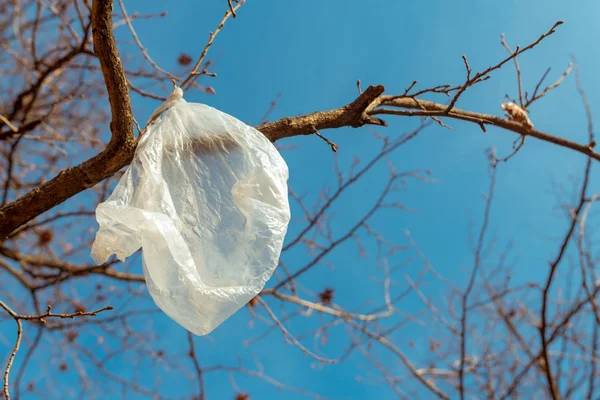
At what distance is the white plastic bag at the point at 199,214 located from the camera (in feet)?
3.86

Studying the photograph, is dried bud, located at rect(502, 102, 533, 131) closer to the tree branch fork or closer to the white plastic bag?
the tree branch fork

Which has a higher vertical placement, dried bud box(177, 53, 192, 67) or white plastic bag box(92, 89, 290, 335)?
dried bud box(177, 53, 192, 67)

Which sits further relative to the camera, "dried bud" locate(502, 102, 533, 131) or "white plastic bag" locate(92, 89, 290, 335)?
"dried bud" locate(502, 102, 533, 131)

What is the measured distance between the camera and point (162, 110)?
1337 mm

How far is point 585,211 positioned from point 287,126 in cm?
206

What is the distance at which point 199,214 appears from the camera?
4.30ft

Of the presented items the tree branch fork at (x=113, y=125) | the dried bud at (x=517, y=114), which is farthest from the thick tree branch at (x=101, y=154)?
the dried bud at (x=517, y=114)

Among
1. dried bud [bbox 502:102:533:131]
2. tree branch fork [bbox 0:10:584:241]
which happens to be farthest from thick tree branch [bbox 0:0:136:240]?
dried bud [bbox 502:102:533:131]

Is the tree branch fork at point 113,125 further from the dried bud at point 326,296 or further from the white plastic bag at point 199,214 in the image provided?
the dried bud at point 326,296

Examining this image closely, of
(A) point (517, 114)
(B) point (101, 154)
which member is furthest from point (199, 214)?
(A) point (517, 114)

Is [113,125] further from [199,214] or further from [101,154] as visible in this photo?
[199,214]

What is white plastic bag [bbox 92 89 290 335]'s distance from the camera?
118 centimetres

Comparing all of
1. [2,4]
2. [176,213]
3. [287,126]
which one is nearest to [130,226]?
[176,213]

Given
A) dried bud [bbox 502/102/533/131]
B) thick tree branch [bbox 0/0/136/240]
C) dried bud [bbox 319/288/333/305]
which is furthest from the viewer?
dried bud [bbox 319/288/333/305]
